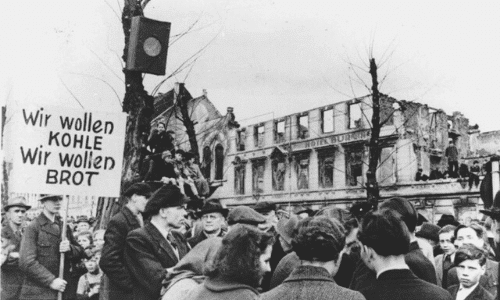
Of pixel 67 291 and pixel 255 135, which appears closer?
pixel 67 291

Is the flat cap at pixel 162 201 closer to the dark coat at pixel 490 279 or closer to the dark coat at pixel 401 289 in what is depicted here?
the dark coat at pixel 401 289

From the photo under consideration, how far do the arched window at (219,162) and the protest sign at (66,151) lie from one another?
1717 centimetres

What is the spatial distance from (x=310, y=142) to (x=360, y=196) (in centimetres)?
353

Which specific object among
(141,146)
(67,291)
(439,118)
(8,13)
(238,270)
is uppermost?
(439,118)

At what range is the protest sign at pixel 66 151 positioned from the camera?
15.1ft

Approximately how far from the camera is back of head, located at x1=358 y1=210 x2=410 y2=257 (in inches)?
104

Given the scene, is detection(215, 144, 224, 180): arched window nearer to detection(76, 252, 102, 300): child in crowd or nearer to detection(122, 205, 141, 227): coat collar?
detection(76, 252, 102, 300): child in crowd

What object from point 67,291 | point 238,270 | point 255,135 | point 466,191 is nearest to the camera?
point 238,270

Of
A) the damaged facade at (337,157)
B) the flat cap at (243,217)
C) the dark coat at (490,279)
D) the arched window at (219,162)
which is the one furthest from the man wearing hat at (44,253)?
the damaged facade at (337,157)

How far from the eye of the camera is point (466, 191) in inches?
870

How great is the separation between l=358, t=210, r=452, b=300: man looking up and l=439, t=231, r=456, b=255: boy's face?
2998 mm

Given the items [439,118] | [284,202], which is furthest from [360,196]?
[439,118]

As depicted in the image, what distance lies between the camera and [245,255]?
242 centimetres

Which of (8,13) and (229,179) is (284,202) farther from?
(8,13)
